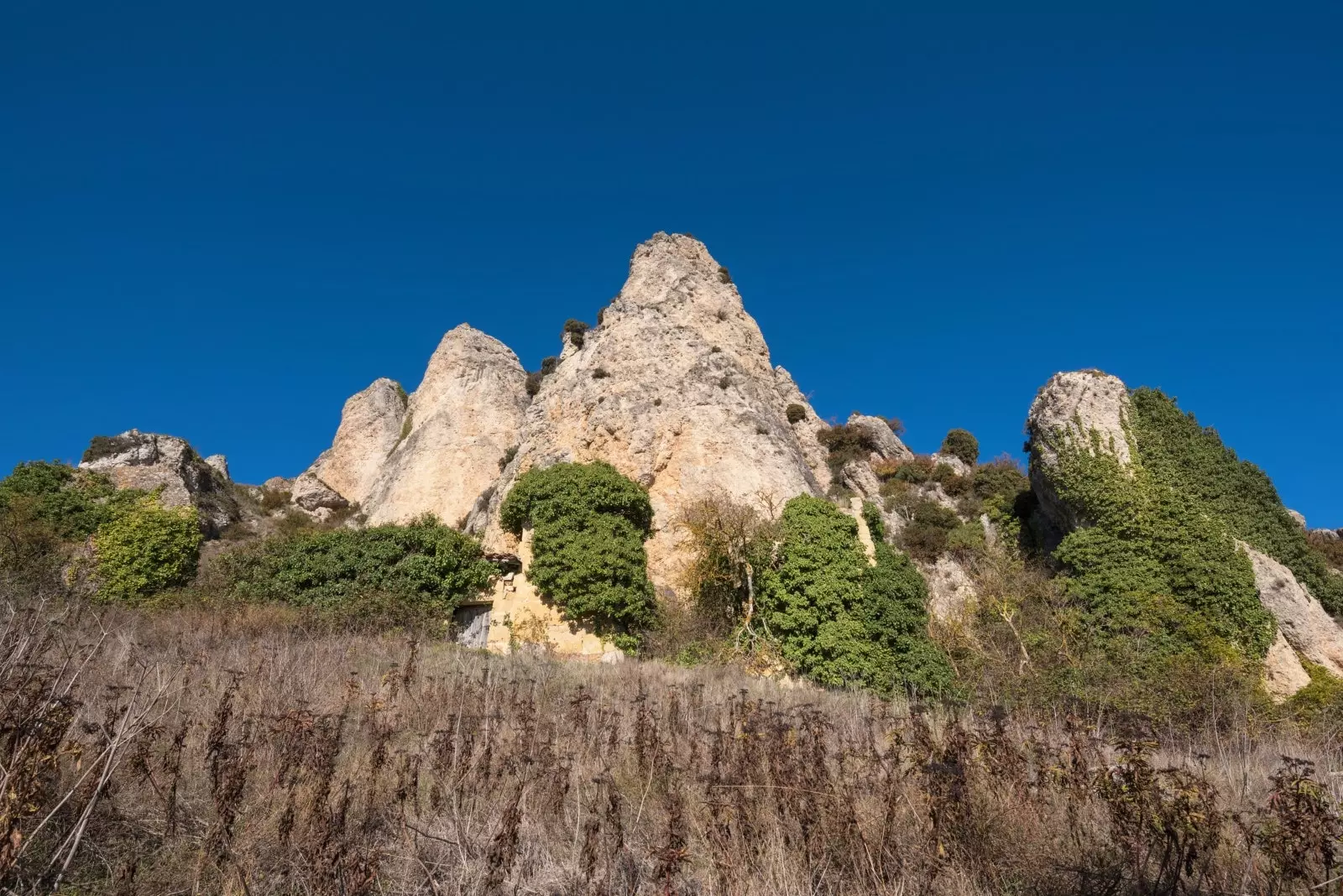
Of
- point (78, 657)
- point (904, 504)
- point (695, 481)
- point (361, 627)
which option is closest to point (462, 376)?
point (695, 481)

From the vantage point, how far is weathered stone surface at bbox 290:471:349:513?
1391 inches

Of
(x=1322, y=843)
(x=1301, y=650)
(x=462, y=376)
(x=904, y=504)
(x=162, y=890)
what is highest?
(x=462, y=376)

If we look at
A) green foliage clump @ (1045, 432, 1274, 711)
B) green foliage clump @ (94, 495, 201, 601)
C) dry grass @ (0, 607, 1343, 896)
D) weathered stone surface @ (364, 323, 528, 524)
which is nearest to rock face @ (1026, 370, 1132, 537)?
green foliage clump @ (1045, 432, 1274, 711)

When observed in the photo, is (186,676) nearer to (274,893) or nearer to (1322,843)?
(274,893)

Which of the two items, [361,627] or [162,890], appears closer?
[162,890]

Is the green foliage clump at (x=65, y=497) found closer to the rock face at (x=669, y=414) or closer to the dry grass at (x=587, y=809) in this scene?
the rock face at (x=669, y=414)

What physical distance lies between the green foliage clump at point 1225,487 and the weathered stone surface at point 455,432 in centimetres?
2181

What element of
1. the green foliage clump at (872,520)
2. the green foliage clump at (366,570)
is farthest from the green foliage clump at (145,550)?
the green foliage clump at (872,520)

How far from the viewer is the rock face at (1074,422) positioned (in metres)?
17.4

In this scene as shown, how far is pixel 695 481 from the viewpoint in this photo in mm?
19969

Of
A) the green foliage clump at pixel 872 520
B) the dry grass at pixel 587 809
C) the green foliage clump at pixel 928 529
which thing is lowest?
the dry grass at pixel 587 809

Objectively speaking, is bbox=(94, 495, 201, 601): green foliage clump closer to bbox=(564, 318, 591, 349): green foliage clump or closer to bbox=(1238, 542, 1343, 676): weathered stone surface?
bbox=(564, 318, 591, 349): green foliage clump

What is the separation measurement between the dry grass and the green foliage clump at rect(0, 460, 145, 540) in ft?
52.7

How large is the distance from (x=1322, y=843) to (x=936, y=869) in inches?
73.3
